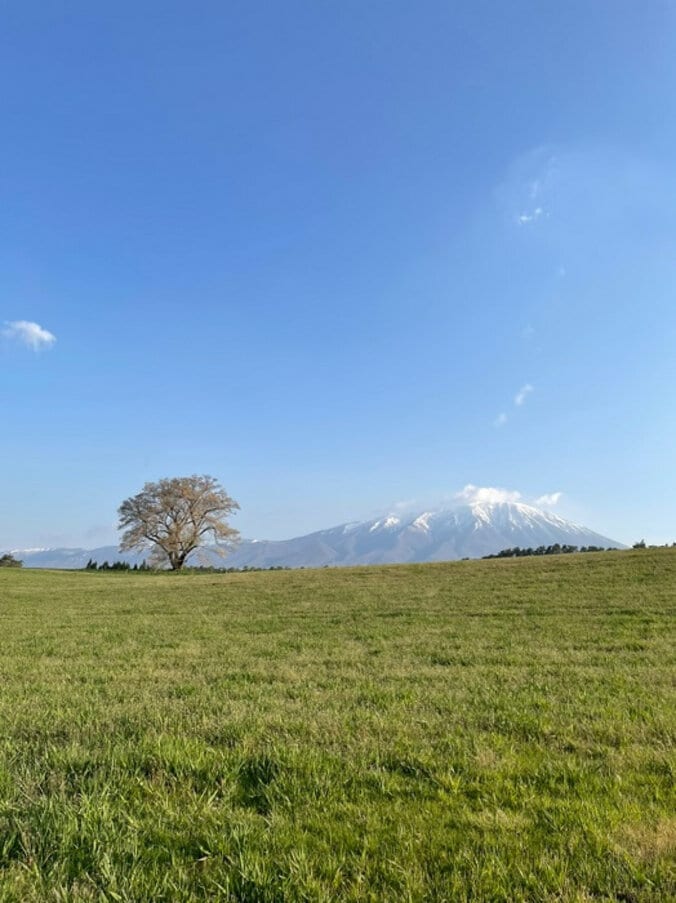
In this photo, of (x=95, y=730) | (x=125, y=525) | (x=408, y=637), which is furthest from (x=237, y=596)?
(x=125, y=525)

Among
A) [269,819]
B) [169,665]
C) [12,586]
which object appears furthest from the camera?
[12,586]

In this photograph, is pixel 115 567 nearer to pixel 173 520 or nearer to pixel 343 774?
pixel 173 520

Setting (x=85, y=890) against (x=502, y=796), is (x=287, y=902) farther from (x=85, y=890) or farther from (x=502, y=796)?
(x=502, y=796)

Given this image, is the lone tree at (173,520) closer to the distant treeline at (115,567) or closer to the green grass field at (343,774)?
the distant treeline at (115,567)

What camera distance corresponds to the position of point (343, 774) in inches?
210

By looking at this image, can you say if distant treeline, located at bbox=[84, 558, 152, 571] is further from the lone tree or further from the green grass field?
the green grass field

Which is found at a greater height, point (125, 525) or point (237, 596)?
point (125, 525)

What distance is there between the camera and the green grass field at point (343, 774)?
3676 mm

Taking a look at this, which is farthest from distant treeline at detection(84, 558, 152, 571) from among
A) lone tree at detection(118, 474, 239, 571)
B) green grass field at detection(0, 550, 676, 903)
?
green grass field at detection(0, 550, 676, 903)

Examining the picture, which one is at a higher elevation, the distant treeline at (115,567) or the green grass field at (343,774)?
the green grass field at (343,774)

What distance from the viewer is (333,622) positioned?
2078cm

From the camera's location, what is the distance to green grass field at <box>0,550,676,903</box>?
12.1 feet

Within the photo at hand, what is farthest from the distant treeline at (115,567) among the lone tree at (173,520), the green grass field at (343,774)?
the green grass field at (343,774)

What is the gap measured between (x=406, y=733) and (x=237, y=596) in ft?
100
